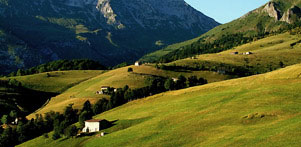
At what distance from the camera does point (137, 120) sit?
9856 cm

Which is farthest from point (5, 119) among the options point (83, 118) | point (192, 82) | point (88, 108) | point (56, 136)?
point (192, 82)

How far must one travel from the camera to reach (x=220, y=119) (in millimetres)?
79062

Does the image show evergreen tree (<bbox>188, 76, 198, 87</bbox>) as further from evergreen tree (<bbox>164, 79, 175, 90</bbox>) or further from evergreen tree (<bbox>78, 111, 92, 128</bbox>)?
evergreen tree (<bbox>78, 111, 92, 128</bbox>)

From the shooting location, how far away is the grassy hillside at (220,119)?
6431cm

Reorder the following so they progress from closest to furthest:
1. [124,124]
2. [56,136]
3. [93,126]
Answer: [124,124]
[93,126]
[56,136]

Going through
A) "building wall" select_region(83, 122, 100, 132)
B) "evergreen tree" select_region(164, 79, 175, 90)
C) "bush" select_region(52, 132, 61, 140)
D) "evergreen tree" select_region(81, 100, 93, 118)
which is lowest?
"bush" select_region(52, 132, 61, 140)

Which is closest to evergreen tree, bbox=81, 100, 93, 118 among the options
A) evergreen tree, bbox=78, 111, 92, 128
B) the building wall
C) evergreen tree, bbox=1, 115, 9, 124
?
evergreen tree, bbox=78, 111, 92, 128

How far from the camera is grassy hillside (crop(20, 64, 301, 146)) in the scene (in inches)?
2532

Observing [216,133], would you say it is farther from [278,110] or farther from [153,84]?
[153,84]

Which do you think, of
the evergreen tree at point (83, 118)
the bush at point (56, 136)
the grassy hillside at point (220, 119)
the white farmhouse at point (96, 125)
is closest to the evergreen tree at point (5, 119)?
the evergreen tree at point (83, 118)

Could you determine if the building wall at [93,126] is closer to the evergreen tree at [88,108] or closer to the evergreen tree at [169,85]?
the evergreen tree at [88,108]

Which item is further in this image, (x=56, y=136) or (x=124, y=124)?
(x=56, y=136)

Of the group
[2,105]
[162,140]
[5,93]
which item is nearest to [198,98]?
[162,140]

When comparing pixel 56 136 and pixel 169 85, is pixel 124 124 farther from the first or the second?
pixel 169 85
